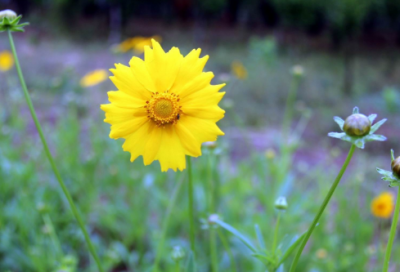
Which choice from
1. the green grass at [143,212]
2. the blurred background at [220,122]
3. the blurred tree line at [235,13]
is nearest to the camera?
the green grass at [143,212]

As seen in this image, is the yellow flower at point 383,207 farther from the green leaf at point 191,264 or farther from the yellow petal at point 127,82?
the yellow petal at point 127,82

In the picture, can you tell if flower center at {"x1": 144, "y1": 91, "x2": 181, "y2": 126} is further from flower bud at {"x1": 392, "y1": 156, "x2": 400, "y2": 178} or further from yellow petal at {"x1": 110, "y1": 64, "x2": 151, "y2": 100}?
flower bud at {"x1": 392, "y1": 156, "x2": 400, "y2": 178}

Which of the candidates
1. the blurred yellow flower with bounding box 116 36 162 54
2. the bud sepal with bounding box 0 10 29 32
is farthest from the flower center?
the blurred yellow flower with bounding box 116 36 162 54

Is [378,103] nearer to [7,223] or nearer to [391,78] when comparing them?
[391,78]

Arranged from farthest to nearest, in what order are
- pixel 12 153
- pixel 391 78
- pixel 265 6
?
pixel 265 6 < pixel 391 78 < pixel 12 153

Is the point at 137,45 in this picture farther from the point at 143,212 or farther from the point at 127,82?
the point at 127,82

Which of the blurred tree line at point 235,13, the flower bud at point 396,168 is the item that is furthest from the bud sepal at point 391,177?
the blurred tree line at point 235,13

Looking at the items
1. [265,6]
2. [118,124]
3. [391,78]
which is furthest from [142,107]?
[265,6]
